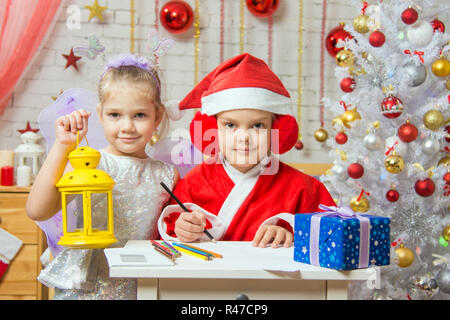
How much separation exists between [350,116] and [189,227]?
145 cm

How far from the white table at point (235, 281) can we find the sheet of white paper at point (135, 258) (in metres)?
0.02

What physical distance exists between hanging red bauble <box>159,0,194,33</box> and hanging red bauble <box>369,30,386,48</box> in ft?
3.96

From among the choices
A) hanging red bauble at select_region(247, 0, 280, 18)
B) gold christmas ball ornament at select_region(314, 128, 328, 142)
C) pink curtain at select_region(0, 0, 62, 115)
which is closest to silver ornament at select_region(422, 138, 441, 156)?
gold christmas ball ornament at select_region(314, 128, 328, 142)

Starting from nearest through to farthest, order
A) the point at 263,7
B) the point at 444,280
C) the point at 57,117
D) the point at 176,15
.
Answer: the point at 57,117, the point at 444,280, the point at 176,15, the point at 263,7

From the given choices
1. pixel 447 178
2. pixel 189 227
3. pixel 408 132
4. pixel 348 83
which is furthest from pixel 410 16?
pixel 189 227

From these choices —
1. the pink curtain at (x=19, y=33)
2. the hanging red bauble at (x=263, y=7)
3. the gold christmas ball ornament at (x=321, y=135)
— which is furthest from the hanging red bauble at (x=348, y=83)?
the pink curtain at (x=19, y=33)

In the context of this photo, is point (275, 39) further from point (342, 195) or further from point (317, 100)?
point (342, 195)

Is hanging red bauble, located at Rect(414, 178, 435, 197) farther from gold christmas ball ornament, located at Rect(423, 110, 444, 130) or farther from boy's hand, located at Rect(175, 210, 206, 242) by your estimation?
boy's hand, located at Rect(175, 210, 206, 242)

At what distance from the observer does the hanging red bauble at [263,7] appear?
308 centimetres

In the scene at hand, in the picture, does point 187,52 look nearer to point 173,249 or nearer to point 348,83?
point 348,83

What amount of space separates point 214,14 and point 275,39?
429 mm

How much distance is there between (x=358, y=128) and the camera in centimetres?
247

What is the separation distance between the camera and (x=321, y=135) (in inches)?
125
